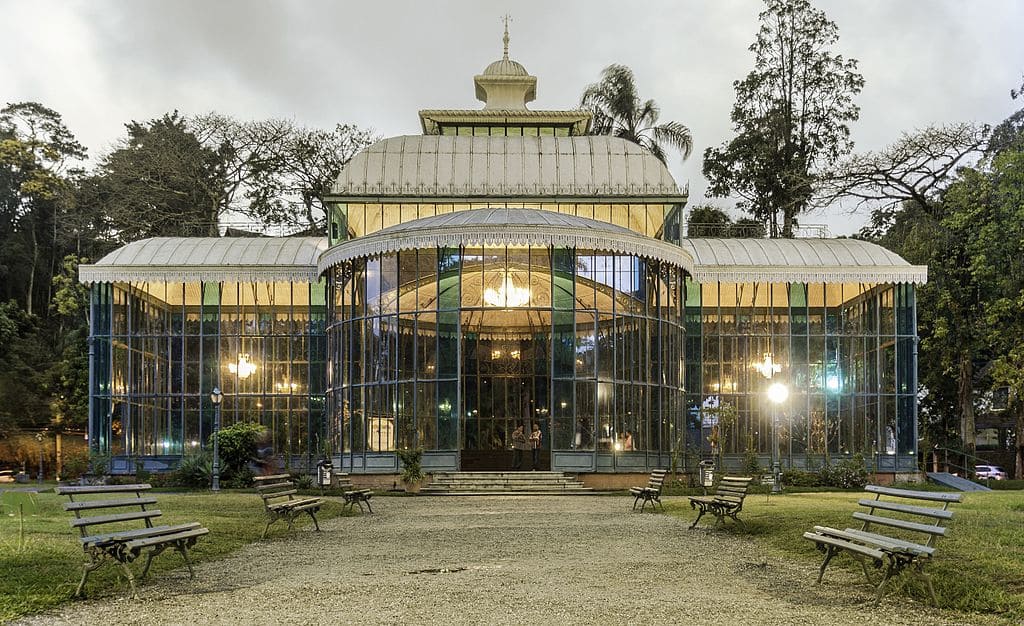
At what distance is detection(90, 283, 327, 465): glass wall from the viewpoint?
32688 mm

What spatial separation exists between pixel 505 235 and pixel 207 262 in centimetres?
1091

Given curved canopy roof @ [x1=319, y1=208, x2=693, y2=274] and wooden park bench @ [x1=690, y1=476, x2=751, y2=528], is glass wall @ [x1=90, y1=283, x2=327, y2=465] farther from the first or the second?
wooden park bench @ [x1=690, y1=476, x2=751, y2=528]

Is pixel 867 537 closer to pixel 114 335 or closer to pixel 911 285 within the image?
pixel 911 285

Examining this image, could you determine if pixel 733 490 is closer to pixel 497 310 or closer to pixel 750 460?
pixel 497 310

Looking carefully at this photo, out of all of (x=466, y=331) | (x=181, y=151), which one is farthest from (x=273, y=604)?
(x=181, y=151)

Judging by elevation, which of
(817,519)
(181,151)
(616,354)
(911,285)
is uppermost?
(181,151)

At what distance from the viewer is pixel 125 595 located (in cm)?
996

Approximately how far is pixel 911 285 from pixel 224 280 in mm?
20642

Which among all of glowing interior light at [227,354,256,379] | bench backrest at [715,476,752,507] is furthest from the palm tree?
bench backrest at [715,476,752,507]

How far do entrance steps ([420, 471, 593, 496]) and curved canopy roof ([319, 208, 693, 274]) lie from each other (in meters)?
5.80

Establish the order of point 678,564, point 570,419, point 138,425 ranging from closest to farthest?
point 678,564, point 570,419, point 138,425

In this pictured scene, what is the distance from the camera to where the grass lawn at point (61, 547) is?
32.4 feet

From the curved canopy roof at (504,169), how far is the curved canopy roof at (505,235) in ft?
18.0

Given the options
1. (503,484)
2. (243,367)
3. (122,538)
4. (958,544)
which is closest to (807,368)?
(503,484)
